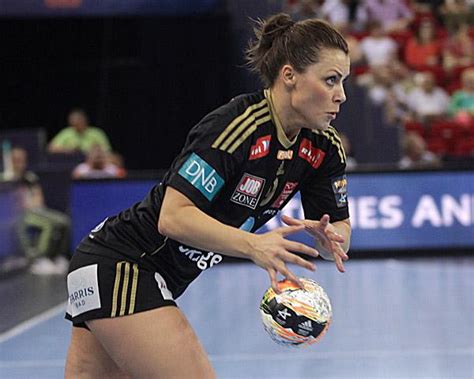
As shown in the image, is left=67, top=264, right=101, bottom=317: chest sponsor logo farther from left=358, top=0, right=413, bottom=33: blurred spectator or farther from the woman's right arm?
left=358, top=0, right=413, bottom=33: blurred spectator

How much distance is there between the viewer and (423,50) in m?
16.6

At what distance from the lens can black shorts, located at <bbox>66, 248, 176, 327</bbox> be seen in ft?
12.1

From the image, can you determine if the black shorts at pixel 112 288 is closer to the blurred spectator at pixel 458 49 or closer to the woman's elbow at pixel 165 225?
the woman's elbow at pixel 165 225

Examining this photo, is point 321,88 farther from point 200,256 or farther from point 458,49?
point 458,49

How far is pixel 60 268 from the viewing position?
12.6m

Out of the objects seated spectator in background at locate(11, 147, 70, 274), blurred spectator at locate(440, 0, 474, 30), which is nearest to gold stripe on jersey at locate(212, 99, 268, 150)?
seated spectator in background at locate(11, 147, 70, 274)

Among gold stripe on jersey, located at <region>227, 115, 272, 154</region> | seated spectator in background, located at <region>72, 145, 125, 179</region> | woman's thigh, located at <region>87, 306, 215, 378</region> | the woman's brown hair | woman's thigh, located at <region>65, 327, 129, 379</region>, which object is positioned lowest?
seated spectator in background, located at <region>72, 145, 125, 179</region>

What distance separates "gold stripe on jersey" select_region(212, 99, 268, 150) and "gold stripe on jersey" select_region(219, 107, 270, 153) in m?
0.01

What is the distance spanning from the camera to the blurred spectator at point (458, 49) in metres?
16.5

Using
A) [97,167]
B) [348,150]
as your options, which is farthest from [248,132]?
Answer: [348,150]

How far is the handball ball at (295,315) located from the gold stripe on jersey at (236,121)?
A: 0.57 metres

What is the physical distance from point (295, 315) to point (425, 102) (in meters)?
12.2

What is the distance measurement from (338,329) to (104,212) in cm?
539

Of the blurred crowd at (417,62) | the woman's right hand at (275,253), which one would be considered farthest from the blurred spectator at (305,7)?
the woman's right hand at (275,253)
